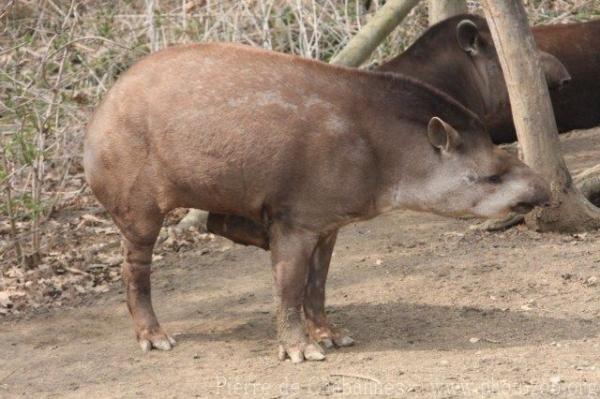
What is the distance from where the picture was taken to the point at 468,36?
901cm

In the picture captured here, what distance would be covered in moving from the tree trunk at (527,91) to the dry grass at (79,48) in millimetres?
3155

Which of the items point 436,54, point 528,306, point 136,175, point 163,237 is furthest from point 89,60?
point 528,306

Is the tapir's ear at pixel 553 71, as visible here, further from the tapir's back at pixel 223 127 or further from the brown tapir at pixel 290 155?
the tapir's back at pixel 223 127

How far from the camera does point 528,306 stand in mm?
6770

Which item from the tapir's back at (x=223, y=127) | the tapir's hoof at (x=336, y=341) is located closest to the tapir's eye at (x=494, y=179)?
the tapir's back at (x=223, y=127)

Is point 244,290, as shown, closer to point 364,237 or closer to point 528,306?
point 364,237

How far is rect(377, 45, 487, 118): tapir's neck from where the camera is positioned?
9.03m

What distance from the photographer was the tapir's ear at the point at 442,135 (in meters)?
6.16

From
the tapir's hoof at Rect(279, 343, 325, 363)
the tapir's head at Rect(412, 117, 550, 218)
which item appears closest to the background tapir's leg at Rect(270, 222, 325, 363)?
the tapir's hoof at Rect(279, 343, 325, 363)

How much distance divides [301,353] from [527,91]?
2.60 m

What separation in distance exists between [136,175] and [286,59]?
3.50 ft

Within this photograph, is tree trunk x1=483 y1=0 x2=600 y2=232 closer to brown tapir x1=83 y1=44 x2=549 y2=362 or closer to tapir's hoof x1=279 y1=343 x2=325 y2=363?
brown tapir x1=83 y1=44 x2=549 y2=362

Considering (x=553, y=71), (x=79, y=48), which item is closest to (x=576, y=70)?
(x=553, y=71)

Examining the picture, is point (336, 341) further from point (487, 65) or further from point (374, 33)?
point (374, 33)
